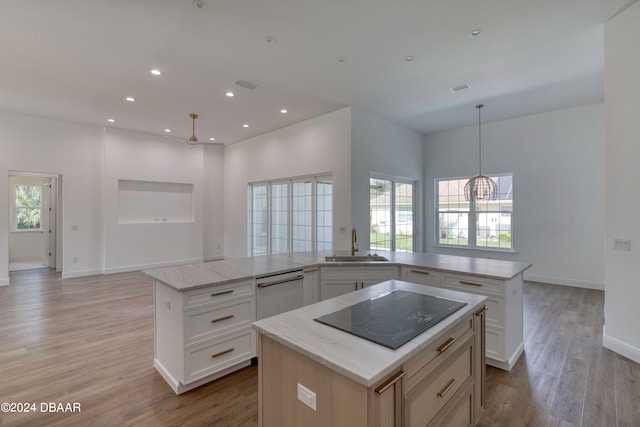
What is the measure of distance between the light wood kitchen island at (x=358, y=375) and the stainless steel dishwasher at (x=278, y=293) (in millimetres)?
1095

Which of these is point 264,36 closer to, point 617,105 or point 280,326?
point 280,326

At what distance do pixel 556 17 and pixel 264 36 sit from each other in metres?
2.85

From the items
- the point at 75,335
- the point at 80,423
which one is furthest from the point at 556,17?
the point at 75,335

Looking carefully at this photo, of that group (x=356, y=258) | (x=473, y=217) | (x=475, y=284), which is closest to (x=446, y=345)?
(x=475, y=284)

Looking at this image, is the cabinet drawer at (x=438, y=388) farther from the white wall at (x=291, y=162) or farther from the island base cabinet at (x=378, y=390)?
the white wall at (x=291, y=162)

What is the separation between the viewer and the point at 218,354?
241 cm

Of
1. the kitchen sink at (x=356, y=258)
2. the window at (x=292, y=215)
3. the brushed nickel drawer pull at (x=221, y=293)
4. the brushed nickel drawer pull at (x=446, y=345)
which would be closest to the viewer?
the brushed nickel drawer pull at (x=446, y=345)

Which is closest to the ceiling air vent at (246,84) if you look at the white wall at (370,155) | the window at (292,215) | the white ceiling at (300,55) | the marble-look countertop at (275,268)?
the white ceiling at (300,55)

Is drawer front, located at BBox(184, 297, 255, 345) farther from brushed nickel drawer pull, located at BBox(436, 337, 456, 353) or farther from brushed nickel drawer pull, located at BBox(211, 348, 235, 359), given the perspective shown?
brushed nickel drawer pull, located at BBox(436, 337, 456, 353)

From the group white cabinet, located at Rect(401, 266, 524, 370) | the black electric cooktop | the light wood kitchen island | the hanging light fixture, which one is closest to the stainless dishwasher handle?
the light wood kitchen island

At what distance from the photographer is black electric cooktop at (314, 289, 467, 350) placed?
1.30 metres

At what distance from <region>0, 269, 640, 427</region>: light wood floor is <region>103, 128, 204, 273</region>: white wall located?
2.74 m

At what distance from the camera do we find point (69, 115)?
5809 millimetres

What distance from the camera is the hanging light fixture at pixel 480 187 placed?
5273 millimetres
